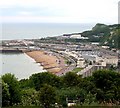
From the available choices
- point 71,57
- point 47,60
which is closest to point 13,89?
A: point 47,60

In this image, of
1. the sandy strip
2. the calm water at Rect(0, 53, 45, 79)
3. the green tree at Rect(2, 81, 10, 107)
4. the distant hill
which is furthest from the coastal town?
the green tree at Rect(2, 81, 10, 107)

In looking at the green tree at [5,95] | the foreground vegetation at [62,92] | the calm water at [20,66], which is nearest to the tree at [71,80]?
the foreground vegetation at [62,92]

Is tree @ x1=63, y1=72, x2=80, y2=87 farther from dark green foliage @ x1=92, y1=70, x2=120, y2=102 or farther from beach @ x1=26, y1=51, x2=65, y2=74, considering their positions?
beach @ x1=26, y1=51, x2=65, y2=74

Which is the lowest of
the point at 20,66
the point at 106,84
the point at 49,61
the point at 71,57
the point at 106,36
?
the point at 20,66

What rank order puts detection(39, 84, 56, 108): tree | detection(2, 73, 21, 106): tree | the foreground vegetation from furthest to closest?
detection(2, 73, 21, 106): tree, the foreground vegetation, detection(39, 84, 56, 108): tree

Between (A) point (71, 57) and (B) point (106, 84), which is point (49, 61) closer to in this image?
(A) point (71, 57)

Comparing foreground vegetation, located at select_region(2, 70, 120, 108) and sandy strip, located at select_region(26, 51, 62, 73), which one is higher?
foreground vegetation, located at select_region(2, 70, 120, 108)

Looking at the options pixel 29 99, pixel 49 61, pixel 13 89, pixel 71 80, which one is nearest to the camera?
pixel 29 99

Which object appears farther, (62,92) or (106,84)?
(106,84)
